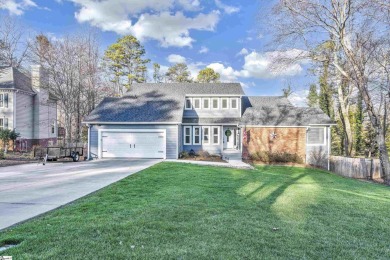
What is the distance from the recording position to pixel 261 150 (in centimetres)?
2045

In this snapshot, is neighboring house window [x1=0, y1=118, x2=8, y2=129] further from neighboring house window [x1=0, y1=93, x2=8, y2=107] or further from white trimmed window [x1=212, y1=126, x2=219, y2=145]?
white trimmed window [x1=212, y1=126, x2=219, y2=145]

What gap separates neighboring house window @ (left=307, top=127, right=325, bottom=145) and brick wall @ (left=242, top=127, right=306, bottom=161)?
1.77 feet

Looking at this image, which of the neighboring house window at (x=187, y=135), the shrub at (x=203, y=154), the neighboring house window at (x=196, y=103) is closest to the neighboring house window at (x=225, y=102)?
the neighboring house window at (x=196, y=103)

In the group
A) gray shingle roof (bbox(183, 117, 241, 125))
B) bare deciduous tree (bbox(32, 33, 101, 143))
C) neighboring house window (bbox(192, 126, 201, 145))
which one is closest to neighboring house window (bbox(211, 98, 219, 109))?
gray shingle roof (bbox(183, 117, 241, 125))

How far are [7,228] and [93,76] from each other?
23248mm

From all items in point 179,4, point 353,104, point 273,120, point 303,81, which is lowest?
point 273,120

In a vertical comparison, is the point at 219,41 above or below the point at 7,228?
above

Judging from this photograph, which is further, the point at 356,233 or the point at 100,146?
the point at 100,146

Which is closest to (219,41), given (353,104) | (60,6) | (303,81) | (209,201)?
(303,81)

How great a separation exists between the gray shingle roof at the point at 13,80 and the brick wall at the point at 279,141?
21297 millimetres

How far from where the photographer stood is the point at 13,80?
24.7 m

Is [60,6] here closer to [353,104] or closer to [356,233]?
[356,233]

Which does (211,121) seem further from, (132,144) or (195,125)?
(132,144)

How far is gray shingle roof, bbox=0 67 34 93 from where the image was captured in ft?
79.5
